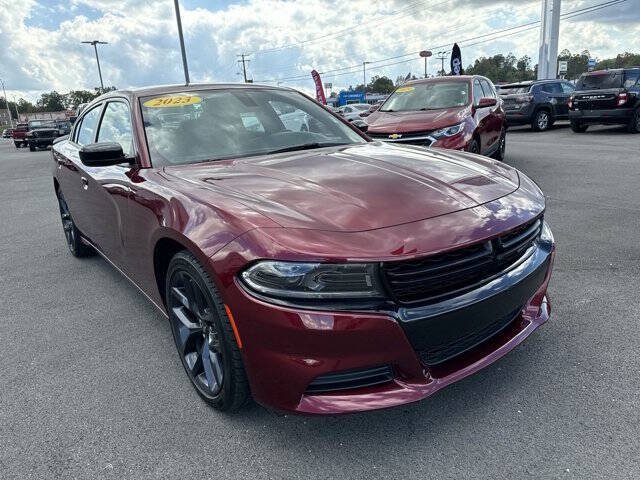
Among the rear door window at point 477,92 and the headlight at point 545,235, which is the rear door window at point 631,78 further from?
the headlight at point 545,235

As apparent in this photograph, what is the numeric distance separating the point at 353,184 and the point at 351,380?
3.04ft

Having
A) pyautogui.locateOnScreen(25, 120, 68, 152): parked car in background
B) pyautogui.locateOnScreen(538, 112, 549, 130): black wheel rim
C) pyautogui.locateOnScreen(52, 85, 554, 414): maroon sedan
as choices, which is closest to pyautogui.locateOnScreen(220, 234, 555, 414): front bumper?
pyautogui.locateOnScreen(52, 85, 554, 414): maroon sedan

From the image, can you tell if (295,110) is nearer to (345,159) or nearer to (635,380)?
(345,159)

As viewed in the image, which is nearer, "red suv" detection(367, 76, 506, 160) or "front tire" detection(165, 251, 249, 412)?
"front tire" detection(165, 251, 249, 412)

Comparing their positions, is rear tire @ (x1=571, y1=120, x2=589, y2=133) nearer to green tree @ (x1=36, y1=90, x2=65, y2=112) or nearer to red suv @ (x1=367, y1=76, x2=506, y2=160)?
red suv @ (x1=367, y1=76, x2=506, y2=160)

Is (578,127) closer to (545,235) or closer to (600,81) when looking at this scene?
(600,81)

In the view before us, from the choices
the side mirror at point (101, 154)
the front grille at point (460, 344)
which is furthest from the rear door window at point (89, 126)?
the front grille at point (460, 344)

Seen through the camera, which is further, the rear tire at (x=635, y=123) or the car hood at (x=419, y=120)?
the rear tire at (x=635, y=123)

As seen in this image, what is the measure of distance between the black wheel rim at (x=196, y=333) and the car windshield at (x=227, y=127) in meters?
0.83

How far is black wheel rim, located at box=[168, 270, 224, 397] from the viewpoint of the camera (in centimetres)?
226

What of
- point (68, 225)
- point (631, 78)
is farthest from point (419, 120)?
point (631, 78)

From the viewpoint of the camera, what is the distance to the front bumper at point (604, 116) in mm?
13633

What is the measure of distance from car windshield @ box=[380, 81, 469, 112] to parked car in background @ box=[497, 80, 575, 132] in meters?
8.44

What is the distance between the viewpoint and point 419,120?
7.45 metres
